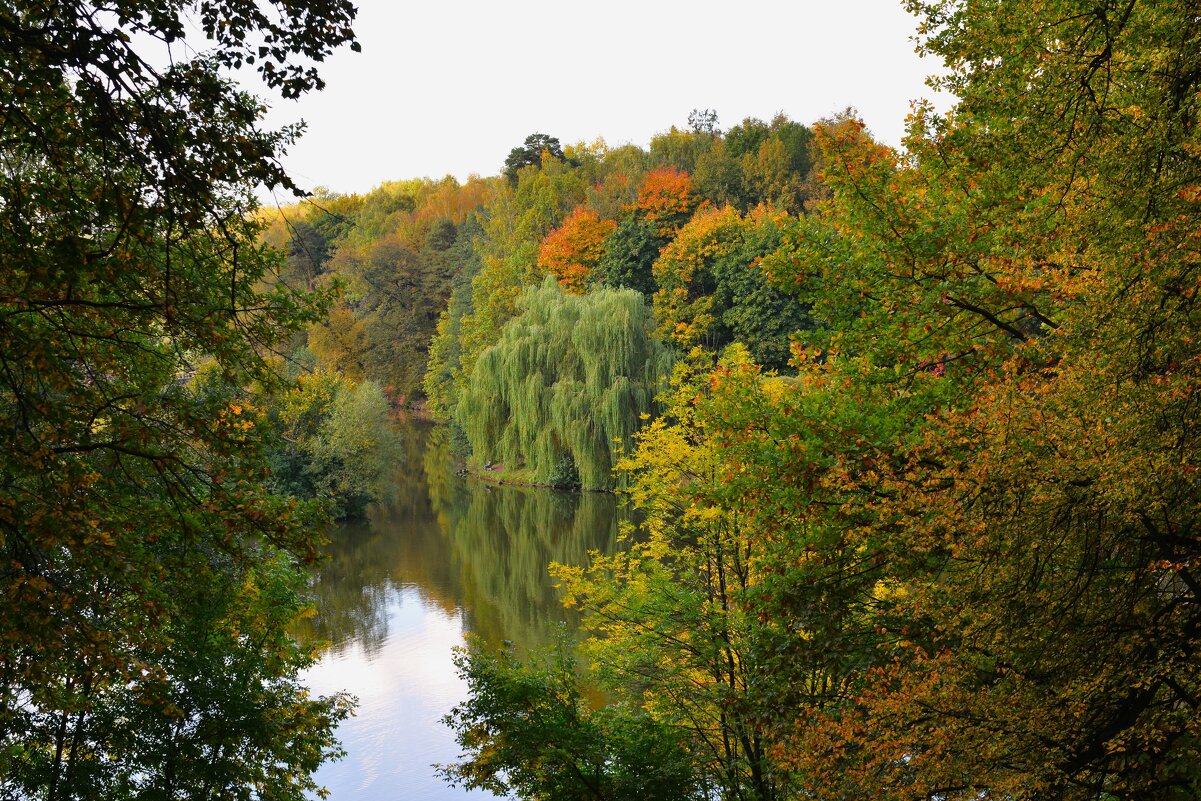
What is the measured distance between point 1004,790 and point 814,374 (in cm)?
487

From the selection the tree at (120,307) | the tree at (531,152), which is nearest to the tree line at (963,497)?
the tree at (120,307)

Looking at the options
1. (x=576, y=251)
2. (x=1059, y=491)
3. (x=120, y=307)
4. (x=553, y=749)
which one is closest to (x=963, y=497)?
(x=1059, y=491)

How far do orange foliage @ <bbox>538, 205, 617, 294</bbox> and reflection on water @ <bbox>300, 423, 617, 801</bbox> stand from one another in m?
10.8

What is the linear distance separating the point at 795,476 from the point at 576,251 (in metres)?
35.7

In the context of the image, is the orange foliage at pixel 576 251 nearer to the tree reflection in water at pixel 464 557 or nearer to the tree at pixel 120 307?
the tree reflection in water at pixel 464 557

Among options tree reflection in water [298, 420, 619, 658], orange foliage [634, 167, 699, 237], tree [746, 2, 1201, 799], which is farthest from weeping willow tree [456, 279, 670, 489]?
tree [746, 2, 1201, 799]

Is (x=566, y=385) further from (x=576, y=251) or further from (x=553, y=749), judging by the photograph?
(x=553, y=749)

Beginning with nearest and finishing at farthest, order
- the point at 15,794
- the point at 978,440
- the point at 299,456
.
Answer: the point at 978,440 < the point at 15,794 < the point at 299,456

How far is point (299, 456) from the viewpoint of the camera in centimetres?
2852

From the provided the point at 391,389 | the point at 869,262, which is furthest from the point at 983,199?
the point at 391,389

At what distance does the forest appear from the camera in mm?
4488

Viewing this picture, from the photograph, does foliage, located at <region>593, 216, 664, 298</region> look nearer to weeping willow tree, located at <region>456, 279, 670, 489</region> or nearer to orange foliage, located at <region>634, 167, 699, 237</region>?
orange foliage, located at <region>634, 167, 699, 237</region>

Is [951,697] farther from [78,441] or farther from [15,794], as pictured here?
[15,794]

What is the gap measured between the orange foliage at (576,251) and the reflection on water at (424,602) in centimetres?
1081
